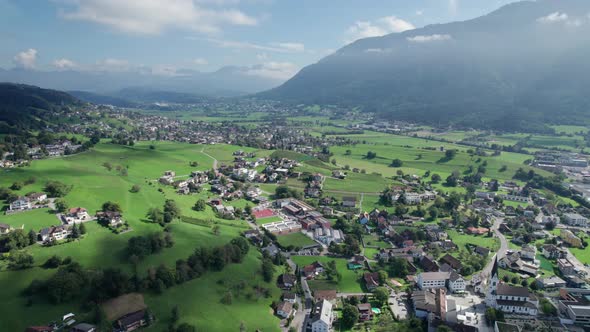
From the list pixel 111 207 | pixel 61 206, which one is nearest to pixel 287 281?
pixel 111 207

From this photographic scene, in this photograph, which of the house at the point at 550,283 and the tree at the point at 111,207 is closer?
the house at the point at 550,283

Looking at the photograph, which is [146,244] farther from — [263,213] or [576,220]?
[576,220]

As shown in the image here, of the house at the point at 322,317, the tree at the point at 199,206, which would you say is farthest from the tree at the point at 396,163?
the house at the point at 322,317

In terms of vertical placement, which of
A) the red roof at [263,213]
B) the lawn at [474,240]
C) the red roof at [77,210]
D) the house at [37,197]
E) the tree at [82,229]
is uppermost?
the house at [37,197]

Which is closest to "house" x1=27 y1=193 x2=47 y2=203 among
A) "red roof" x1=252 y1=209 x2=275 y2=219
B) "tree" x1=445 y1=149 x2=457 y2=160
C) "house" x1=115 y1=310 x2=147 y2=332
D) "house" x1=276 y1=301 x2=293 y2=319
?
"house" x1=115 y1=310 x2=147 y2=332

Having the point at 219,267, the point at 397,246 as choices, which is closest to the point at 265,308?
the point at 219,267

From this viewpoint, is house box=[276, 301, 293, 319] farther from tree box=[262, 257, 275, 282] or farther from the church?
the church

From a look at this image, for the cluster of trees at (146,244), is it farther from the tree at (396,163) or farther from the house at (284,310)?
the tree at (396,163)
